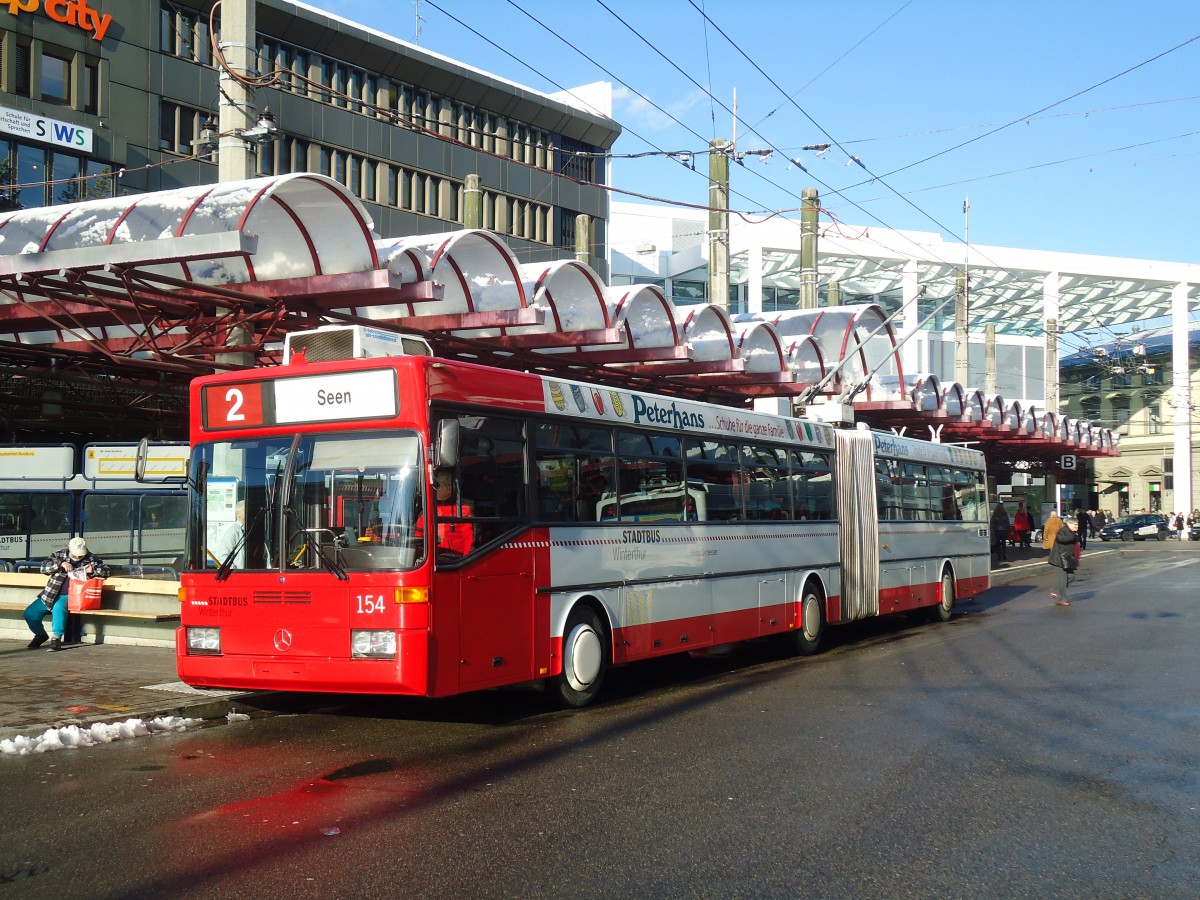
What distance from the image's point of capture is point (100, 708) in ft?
34.6

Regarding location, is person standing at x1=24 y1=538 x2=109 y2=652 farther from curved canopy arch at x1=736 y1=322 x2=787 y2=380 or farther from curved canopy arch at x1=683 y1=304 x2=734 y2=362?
curved canopy arch at x1=736 y1=322 x2=787 y2=380

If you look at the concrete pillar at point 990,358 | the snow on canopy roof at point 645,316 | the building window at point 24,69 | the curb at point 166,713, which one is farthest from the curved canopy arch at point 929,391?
the building window at point 24,69

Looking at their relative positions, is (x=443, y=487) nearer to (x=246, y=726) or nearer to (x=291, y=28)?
(x=246, y=726)

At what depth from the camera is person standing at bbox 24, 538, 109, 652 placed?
14984 mm

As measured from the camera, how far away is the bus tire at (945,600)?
21188 millimetres

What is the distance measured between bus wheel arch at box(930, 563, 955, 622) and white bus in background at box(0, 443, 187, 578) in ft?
41.1

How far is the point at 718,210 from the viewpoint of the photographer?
78.3ft

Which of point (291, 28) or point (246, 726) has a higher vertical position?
point (291, 28)

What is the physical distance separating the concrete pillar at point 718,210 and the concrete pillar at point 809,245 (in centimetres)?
357

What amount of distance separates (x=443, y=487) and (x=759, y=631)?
6197 mm

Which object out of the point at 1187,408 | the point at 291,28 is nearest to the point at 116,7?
the point at 291,28

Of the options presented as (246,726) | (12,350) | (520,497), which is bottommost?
(246,726)

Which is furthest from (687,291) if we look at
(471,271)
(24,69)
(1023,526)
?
(471,271)

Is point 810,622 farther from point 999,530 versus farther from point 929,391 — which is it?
point 999,530
